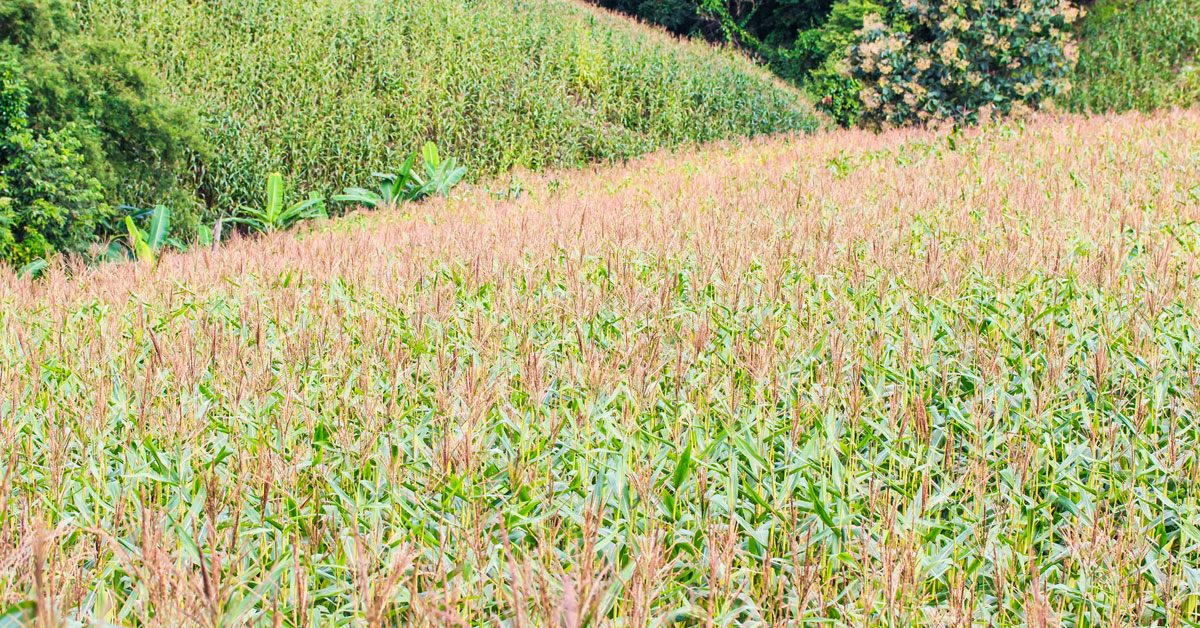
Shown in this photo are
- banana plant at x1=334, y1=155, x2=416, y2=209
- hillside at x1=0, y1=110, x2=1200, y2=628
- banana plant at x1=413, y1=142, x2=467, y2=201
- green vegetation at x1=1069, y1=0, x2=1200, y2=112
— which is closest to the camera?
hillside at x1=0, y1=110, x2=1200, y2=628

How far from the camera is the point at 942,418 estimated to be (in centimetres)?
237

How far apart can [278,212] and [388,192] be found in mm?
1435

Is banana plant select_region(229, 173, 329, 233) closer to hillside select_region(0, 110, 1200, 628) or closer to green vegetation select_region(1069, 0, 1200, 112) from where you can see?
hillside select_region(0, 110, 1200, 628)

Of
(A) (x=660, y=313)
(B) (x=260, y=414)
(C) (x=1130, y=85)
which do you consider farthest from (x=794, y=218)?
(C) (x=1130, y=85)

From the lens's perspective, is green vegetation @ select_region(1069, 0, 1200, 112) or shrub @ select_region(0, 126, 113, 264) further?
green vegetation @ select_region(1069, 0, 1200, 112)

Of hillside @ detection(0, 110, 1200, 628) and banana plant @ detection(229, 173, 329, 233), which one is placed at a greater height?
hillside @ detection(0, 110, 1200, 628)

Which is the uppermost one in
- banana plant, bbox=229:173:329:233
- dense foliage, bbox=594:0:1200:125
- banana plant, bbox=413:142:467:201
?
dense foliage, bbox=594:0:1200:125

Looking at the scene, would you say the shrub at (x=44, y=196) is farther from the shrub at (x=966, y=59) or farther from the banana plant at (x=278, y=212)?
the shrub at (x=966, y=59)

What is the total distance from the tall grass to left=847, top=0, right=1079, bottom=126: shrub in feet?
9.56

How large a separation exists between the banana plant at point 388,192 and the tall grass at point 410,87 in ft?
3.10

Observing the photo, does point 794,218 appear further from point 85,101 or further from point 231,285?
point 85,101

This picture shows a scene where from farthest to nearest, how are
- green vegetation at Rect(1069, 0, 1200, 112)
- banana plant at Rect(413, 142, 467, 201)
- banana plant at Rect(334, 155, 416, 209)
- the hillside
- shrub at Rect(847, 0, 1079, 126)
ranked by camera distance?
1. green vegetation at Rect(1069, 0, 1200, 112)
2. shrub at Rect(847, 0, 1079, 126)
3. banana plant at Rect(413, 142, 467, 201)
4. banana plant at Rect(334, 155, 416, 209)
5. the hillside

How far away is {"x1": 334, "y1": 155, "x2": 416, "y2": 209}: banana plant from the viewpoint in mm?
11039

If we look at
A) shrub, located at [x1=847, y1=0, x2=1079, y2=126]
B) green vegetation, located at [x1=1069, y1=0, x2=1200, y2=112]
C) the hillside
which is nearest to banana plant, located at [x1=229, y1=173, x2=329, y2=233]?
the hillside
